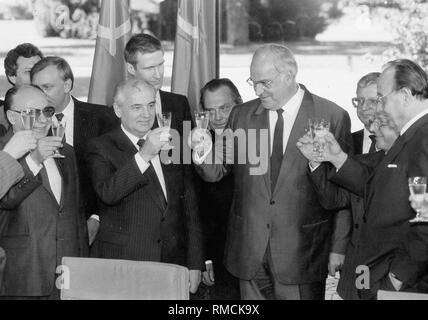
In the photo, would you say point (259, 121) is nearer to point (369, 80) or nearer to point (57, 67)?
point (369, 80)

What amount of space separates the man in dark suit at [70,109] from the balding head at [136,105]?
57 cm

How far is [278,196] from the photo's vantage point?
4.53 m

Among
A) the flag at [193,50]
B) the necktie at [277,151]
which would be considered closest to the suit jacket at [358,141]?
the necktie at [277,151]

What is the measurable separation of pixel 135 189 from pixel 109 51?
7.42 ft

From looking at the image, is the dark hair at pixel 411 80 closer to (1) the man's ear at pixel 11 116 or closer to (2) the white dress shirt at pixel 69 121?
(1) the man's ear at pixel 11 116

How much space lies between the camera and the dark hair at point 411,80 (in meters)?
3.94

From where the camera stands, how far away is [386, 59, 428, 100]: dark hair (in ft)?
12.9

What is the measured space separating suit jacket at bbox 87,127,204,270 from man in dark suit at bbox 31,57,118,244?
20.7 inches

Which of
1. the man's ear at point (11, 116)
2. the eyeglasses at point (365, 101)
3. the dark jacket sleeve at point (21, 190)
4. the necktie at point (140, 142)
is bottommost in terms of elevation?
the dark jacket sleeve at point (21, 190)

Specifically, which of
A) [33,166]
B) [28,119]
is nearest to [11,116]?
[28,119]

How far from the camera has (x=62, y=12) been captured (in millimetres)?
7480

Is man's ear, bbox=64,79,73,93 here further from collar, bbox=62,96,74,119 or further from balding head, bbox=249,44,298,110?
balding head, bbox=249,44,298,110

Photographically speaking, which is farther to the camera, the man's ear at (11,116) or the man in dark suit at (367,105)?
the man in dark suit at (367,105)

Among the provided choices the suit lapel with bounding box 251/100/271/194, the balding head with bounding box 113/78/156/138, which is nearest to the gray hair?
the suit lapel with bounding box 251/100/271/194
